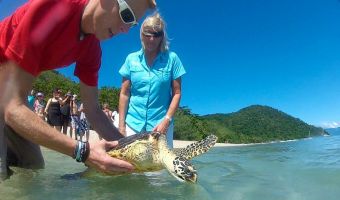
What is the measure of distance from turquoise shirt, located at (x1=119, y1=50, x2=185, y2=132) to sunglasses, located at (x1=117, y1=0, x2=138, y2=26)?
181 centimetres

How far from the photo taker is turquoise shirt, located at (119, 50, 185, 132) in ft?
14.9

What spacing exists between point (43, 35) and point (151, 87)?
1.87m

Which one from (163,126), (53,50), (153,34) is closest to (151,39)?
(153,34)

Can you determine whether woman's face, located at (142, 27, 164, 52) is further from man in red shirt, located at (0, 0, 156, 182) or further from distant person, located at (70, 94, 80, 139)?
distant person, located at (70, 94, 80, 139)

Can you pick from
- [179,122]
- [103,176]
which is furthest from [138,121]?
[179,122]

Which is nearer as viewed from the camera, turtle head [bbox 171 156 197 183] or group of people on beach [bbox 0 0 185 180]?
group of people on beach [bbox 0 0 185 180]

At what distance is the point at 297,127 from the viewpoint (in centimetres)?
13975

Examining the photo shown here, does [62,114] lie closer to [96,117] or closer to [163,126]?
[163,126]

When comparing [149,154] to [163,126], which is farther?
[163,126]

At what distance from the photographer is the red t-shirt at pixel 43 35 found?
8.84 ft

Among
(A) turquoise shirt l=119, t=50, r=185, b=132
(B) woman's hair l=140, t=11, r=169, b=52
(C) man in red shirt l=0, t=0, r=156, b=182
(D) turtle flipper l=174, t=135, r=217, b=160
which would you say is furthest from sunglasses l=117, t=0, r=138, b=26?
(A) turquoise shirt l=119, t=50, r=185, b=132

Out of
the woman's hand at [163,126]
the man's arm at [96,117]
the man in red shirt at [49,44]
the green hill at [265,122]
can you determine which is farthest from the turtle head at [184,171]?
the green hill at [265,122]

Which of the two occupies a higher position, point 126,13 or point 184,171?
point 126,13

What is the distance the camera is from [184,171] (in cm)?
305
